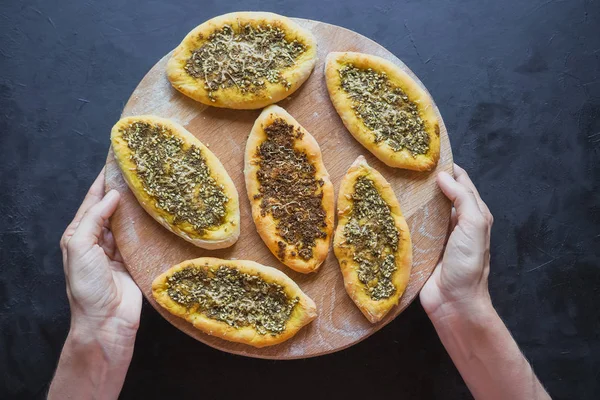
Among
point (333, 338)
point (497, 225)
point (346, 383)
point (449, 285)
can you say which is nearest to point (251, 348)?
point (333, 338)

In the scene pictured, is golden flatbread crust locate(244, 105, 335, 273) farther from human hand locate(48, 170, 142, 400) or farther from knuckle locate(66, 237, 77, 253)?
knuckle locate(66, 237, 77, 253)

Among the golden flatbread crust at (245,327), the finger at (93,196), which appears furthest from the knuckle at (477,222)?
the finger at (93,196)

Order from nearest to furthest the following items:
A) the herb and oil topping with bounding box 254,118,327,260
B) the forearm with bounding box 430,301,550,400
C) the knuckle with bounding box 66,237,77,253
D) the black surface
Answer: the knuckle with bounding box 66,237,77,253 → the herb and oil topping with bounding box 254,118,327,260 → the forearm with bounding box 430,301,550,400 → the black surface

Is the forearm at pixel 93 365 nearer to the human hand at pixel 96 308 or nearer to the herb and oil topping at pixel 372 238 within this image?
Answer: the human hand at pixel 96 308

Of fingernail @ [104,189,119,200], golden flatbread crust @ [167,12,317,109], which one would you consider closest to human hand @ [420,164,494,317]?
golden flatbread crust @ [167,12,317,109]

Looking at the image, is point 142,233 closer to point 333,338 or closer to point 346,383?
point 333,338
